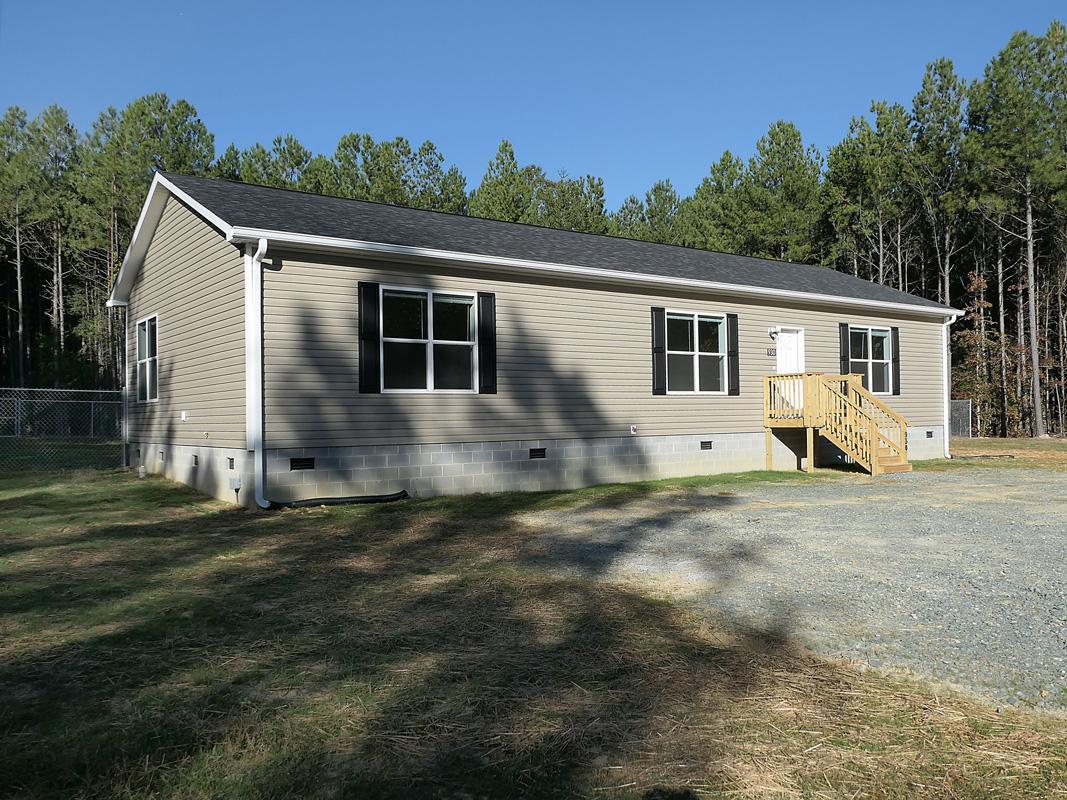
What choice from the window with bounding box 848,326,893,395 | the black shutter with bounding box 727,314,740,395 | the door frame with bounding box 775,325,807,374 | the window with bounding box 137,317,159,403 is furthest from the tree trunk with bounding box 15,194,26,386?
the window with bounding box 848,326,893,395

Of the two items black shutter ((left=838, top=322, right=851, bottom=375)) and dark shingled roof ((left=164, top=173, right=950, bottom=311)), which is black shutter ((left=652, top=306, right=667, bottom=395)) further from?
black shutter ((left=838, top=322, right=851, bottom=375))

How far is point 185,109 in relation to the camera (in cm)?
2620

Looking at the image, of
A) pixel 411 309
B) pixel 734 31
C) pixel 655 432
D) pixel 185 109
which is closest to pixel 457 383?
pixel 411 309

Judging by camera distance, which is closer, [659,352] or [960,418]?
[659,352]

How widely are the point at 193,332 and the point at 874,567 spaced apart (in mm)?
9659

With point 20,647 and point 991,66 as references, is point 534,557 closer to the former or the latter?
point 20,647

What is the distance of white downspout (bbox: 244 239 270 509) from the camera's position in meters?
8.89

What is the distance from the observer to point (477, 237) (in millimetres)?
11938

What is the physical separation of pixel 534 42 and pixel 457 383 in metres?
10.3

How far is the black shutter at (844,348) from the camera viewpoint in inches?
592

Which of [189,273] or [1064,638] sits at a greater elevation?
[189,273]

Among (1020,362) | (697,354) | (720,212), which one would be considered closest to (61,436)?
(697,354)

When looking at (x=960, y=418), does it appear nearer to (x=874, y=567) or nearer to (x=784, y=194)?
(x=784, y=194)

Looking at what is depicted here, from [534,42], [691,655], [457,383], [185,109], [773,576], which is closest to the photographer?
[691,655]
